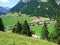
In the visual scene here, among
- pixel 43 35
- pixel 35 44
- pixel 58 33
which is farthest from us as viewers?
pixel 43 35

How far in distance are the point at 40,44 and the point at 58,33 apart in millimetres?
34121

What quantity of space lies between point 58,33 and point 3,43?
36147 mm

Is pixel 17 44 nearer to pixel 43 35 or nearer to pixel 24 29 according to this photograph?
pixel 24 29

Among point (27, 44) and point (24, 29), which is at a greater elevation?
point (27, 44)

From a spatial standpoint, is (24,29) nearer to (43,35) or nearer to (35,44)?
(43,35)

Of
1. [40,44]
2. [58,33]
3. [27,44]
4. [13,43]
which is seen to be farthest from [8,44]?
[58,33]

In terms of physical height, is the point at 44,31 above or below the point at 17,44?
below

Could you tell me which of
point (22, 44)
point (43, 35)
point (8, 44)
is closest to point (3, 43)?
point (8, 44)

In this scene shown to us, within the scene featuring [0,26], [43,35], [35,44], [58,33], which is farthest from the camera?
[43,35]

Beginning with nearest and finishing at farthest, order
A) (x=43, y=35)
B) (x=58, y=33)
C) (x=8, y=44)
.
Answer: (x=8, y=44)
(x=58, y=33)
(x=43, y=35)

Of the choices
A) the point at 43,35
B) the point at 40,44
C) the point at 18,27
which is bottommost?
the point at 43,35

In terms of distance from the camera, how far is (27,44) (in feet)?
47.9

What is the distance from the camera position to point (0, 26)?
88.2 metres

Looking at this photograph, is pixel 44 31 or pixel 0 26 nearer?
pixel 0 26
